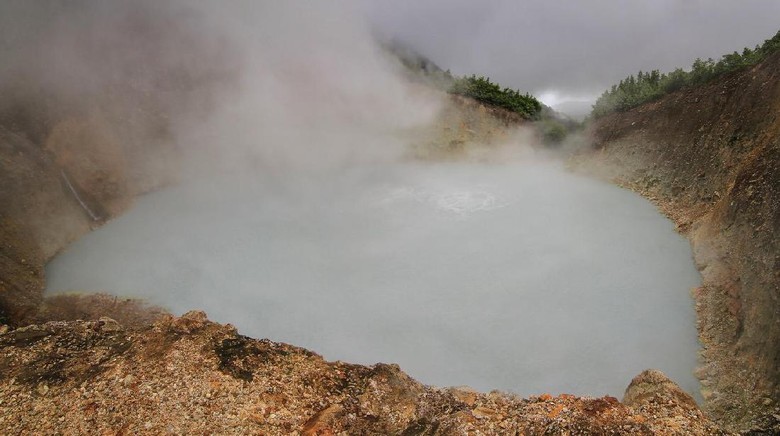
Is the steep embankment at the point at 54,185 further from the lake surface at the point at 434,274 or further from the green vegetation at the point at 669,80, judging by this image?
the green vegetation at the point at 669,80

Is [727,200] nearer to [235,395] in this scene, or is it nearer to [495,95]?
[235,395]

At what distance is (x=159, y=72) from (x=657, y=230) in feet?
72.5

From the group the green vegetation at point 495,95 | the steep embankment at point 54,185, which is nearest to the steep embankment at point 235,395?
the steep embankment at point 54,185

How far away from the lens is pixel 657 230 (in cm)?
1393

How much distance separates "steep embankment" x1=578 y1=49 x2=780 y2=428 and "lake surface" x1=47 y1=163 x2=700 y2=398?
0.57 metres

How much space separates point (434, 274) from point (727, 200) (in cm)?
758

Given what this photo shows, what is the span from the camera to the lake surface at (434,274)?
9297 millimetres

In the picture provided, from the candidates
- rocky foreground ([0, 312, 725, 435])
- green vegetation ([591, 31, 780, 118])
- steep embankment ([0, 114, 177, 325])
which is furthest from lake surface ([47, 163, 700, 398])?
green vegetation ([591, 31, 780, 118])

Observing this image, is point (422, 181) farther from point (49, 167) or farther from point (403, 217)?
point (49, 167)

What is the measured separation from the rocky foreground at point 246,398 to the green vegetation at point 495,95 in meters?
20.3

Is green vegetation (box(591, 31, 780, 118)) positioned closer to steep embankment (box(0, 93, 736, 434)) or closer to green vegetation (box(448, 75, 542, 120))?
green vegetation (box(448, 75, 542, 120))

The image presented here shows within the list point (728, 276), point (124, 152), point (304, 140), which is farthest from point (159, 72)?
point (728, 276)

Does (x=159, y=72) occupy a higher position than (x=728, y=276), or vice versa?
(x=159, y=72)

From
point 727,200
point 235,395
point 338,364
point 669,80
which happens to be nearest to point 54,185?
point 235,395
